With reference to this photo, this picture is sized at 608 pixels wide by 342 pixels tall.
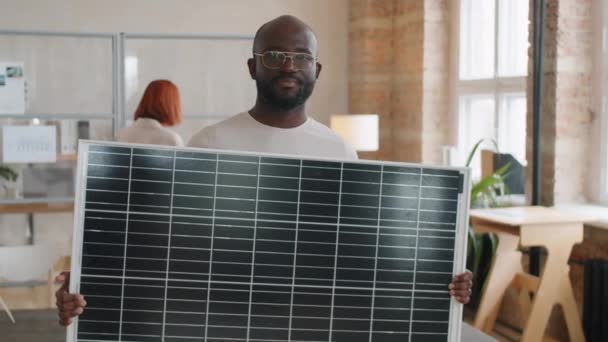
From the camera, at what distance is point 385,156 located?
267 inches

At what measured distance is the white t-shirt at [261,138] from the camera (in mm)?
1943

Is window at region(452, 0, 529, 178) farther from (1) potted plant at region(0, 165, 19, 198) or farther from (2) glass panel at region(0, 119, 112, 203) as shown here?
(1) potted plant at region(0, 165, 19, 198)

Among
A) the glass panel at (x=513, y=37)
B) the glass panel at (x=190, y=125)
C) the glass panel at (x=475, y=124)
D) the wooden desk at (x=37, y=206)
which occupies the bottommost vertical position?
the wooden desk at (x=37, y=206)

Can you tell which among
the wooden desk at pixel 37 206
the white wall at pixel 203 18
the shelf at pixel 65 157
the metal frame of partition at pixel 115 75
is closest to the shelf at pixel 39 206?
the wooden desk at pixel 37 206

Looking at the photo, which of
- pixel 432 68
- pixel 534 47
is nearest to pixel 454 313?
pixel 534 47

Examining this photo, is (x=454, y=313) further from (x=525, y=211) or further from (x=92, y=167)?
(x=525, y=211)

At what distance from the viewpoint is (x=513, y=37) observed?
213 inches

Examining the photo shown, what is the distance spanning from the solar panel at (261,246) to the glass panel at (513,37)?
3831mm

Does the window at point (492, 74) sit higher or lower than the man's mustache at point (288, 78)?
higher

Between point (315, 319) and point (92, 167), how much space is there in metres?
0.53

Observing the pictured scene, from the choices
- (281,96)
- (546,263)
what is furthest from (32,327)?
(546,263)

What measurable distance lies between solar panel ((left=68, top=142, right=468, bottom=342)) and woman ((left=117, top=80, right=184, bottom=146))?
2.70 metres

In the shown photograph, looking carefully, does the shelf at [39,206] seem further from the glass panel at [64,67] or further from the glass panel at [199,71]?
the glass panel at [199,71]

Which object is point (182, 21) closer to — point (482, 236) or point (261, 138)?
point (482, 236)
